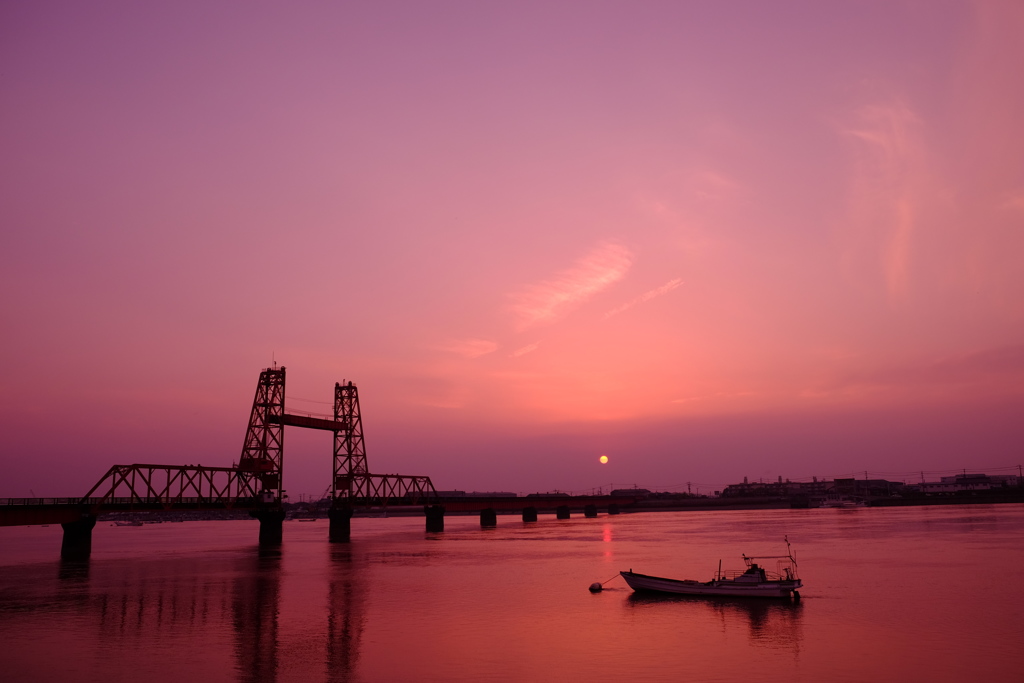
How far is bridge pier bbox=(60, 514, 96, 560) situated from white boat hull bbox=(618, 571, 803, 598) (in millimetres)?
60802

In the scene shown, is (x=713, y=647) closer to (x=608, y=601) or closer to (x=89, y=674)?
(x=608, y=601)

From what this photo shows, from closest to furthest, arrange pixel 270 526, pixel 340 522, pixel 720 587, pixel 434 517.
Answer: pixel 720 587 < pixel 270 526 < pixel 340 522 < pixel 434 517

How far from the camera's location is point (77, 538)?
78.1 m

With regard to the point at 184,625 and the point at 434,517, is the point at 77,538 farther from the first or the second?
the point at 434,517

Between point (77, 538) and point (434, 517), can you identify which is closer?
point (77, 538)

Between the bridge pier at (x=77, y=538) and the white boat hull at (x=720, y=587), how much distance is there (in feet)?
199

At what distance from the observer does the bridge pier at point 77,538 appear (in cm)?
7688

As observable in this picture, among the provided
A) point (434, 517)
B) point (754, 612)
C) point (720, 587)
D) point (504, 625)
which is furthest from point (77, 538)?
point (434, 517)

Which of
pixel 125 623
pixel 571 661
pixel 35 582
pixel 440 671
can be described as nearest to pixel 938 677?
pixel 571 661

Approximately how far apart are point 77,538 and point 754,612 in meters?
71.4

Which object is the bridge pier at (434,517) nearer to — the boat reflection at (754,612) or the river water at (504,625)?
the river water at (504,625)

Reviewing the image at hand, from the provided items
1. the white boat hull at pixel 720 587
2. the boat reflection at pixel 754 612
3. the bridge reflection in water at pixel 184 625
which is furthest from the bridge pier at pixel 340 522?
the boat reflection at pixel 754 612

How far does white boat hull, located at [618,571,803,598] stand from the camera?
42.2 metres

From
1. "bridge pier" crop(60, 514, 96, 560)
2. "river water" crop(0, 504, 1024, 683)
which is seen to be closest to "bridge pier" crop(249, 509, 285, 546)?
"bridge pier" crop(60, 514, 96, 560)
